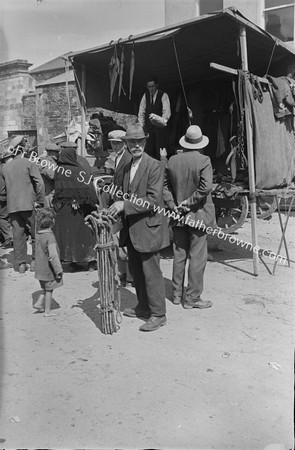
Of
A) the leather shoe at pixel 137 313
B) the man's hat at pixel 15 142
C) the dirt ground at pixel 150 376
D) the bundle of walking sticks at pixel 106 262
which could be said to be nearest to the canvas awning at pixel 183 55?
the man's hat at pixel 15 142

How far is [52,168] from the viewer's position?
7586mm

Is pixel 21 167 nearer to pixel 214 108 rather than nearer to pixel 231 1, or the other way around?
pixel 214 108

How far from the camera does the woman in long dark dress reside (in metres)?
6.72

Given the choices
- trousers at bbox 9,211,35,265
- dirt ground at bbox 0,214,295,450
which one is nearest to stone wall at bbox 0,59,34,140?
trousers at bbox 9,211,35,265

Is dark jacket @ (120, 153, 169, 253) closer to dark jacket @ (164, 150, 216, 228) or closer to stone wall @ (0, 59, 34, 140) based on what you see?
dark jacket @ (164, 150, 216, 228)

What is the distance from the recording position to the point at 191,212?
17.8 ft

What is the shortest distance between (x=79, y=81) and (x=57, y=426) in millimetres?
6621

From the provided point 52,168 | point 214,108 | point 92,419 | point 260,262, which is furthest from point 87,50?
point 92,419

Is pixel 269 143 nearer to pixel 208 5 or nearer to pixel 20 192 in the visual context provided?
pixel 20 192

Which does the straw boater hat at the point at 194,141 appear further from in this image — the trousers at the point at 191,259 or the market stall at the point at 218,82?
the market stall at the point at 218,82

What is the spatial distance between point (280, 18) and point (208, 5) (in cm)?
232

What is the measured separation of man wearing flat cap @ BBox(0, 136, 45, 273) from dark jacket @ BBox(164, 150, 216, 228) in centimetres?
234

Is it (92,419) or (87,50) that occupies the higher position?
(87,50)

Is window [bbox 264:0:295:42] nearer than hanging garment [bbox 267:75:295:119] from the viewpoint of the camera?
No
